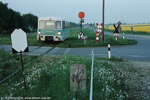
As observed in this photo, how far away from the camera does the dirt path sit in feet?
17.4

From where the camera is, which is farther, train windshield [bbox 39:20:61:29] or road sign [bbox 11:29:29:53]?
train windshield [bbox 39:20:61:29]

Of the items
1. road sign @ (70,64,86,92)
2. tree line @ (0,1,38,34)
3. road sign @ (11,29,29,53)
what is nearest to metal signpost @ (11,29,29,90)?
road sign @ (11,29,29,53)

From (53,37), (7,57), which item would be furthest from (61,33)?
(7,57)

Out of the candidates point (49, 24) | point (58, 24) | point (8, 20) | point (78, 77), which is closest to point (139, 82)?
point (78, 77)

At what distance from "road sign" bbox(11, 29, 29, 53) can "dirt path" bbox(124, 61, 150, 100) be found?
140 inches

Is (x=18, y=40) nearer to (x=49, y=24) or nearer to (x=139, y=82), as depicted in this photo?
(x=139, y=82)

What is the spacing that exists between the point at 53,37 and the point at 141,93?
15285 mm

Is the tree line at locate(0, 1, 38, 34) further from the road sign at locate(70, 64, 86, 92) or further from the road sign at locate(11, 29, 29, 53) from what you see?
the road sign at locate(70, 64, 86, 92)

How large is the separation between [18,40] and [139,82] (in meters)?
4.51

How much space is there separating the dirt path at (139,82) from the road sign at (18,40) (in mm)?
3549

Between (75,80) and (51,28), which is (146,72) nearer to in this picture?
(75,80)

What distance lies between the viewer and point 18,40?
17.9ft

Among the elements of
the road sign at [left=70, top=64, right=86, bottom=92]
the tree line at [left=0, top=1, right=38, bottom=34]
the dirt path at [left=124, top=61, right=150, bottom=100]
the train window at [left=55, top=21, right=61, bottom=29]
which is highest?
the tree line at [left=0, top=1, right=38, bottom=34]

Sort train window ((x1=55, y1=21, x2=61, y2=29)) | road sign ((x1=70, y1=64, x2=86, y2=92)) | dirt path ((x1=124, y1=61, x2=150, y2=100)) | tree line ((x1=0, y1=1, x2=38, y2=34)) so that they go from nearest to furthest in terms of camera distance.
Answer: road sign ((x1=70, y1=64, x2=86, y2=92)) → dirt path ((x1=124, y1=61, x2=150, y2=100)) → train window ((x1=55, y1=21, x2=61, y2=29)) → tree line ((x1=0, y1=1, x2=38, y2=34))
